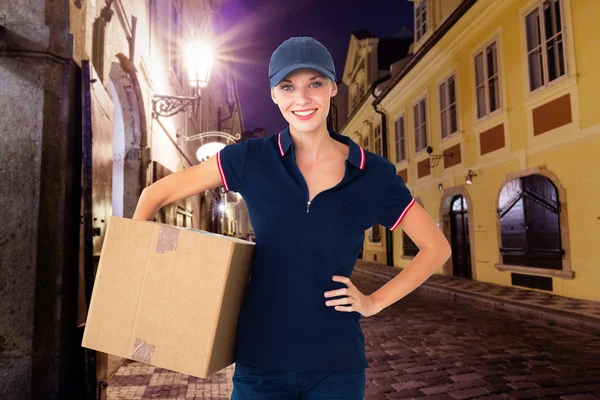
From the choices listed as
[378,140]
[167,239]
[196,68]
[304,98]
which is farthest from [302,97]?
[378,140]

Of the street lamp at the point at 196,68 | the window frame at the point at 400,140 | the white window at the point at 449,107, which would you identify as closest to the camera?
the street lamp at the point at 196,68

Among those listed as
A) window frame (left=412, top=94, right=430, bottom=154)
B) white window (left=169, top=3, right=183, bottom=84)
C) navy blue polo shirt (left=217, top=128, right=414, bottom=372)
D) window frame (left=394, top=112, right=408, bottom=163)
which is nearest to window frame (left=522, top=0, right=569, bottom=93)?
window frame (left=412, top=94, right=430, bottom=154)

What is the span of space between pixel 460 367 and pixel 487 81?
9135 mm

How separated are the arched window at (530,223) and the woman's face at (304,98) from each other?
30.2 feet

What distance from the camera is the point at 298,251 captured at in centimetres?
142

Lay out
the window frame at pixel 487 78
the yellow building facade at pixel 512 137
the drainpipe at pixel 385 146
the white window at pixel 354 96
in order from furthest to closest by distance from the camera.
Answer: the white window at pixel 354 96 < the drainpipe at pixel 385 146 < the window frame at pixel 487 78 < the yellow building facade at pixel 512 137

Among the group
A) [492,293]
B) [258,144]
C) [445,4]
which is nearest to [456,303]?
[492,293]

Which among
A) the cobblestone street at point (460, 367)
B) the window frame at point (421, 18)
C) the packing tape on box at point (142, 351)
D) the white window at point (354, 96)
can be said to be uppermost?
the white window at point (354, 96)

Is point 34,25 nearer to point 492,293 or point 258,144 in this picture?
point 258,144

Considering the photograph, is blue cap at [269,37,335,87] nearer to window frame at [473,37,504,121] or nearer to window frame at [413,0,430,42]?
window frame at [473,37,504,121]

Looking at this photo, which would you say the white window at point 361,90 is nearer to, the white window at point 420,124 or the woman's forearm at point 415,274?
the white window at point 420,124

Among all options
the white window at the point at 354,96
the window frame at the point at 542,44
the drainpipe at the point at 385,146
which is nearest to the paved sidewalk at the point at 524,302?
the window frame at the point at 542,44

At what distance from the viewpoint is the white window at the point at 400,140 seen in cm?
1864

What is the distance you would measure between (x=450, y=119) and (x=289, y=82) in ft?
44.2
